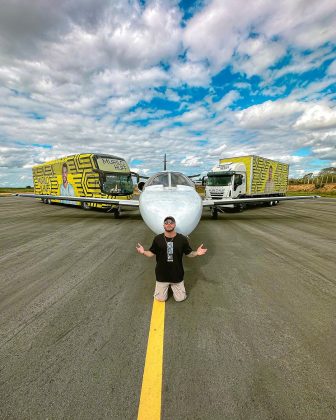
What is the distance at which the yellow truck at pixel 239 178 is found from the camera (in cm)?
1688

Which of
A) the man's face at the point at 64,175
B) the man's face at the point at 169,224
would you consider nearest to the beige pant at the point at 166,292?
the man's face at the point at 169,224

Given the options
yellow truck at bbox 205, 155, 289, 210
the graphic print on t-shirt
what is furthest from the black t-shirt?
yellow truck at bbox 205, 155, 289, 210

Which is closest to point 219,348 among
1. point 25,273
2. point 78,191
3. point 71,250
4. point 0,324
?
point 0,324

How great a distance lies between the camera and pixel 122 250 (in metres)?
6.59

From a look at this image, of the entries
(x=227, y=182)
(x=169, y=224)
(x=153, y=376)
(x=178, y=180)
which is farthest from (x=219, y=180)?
(x=153, y=376)

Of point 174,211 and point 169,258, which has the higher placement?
point 174,211

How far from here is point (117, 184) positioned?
16.3m

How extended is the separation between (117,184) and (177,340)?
14.7 m

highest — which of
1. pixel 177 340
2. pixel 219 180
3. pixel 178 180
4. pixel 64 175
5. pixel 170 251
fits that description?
pixel 64 175

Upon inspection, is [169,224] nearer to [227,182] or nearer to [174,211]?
[174,211]

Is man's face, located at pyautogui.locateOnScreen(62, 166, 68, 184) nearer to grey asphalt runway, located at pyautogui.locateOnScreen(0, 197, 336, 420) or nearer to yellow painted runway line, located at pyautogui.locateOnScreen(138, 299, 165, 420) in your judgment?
grey asphalt runway, located at pyautogui.locateOnScreen(0, 197, 336, 420)

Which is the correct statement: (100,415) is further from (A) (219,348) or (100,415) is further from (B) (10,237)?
(B) (10,237)

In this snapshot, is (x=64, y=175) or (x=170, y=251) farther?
(x=64, y=175)

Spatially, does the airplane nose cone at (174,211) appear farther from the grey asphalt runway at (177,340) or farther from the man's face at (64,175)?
the man's face at (64,175)
